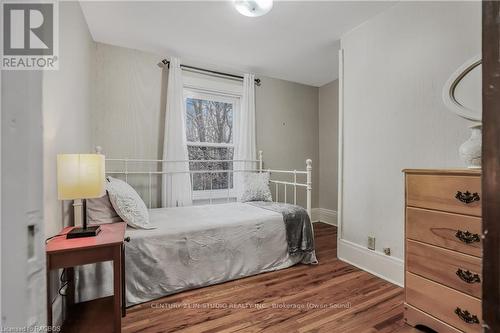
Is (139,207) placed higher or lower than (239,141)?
lower

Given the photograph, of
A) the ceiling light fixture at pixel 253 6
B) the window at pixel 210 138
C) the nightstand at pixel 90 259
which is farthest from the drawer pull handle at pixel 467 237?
the window at pixel 210 138

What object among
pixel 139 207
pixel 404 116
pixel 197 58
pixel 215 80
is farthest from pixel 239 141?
pixel 404 116

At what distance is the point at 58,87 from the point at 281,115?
Answer: 2.76 m

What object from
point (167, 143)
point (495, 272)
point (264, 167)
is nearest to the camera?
point (495, 272)

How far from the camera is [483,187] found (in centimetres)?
34

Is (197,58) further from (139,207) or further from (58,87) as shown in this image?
(139,207)

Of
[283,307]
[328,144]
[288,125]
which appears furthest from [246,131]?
[283,307]

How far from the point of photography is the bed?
1698mm

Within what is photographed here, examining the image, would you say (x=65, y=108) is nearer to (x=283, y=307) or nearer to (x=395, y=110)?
(x=283, y=307)

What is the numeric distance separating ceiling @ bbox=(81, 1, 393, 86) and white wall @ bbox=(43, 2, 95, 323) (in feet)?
1.06

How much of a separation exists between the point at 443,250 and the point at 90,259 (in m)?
1.83

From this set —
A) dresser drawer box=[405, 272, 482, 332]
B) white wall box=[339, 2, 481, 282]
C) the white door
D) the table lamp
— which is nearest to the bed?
the table lamp

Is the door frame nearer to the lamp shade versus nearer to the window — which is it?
A: the lamp shade

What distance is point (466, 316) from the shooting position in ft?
3.91
